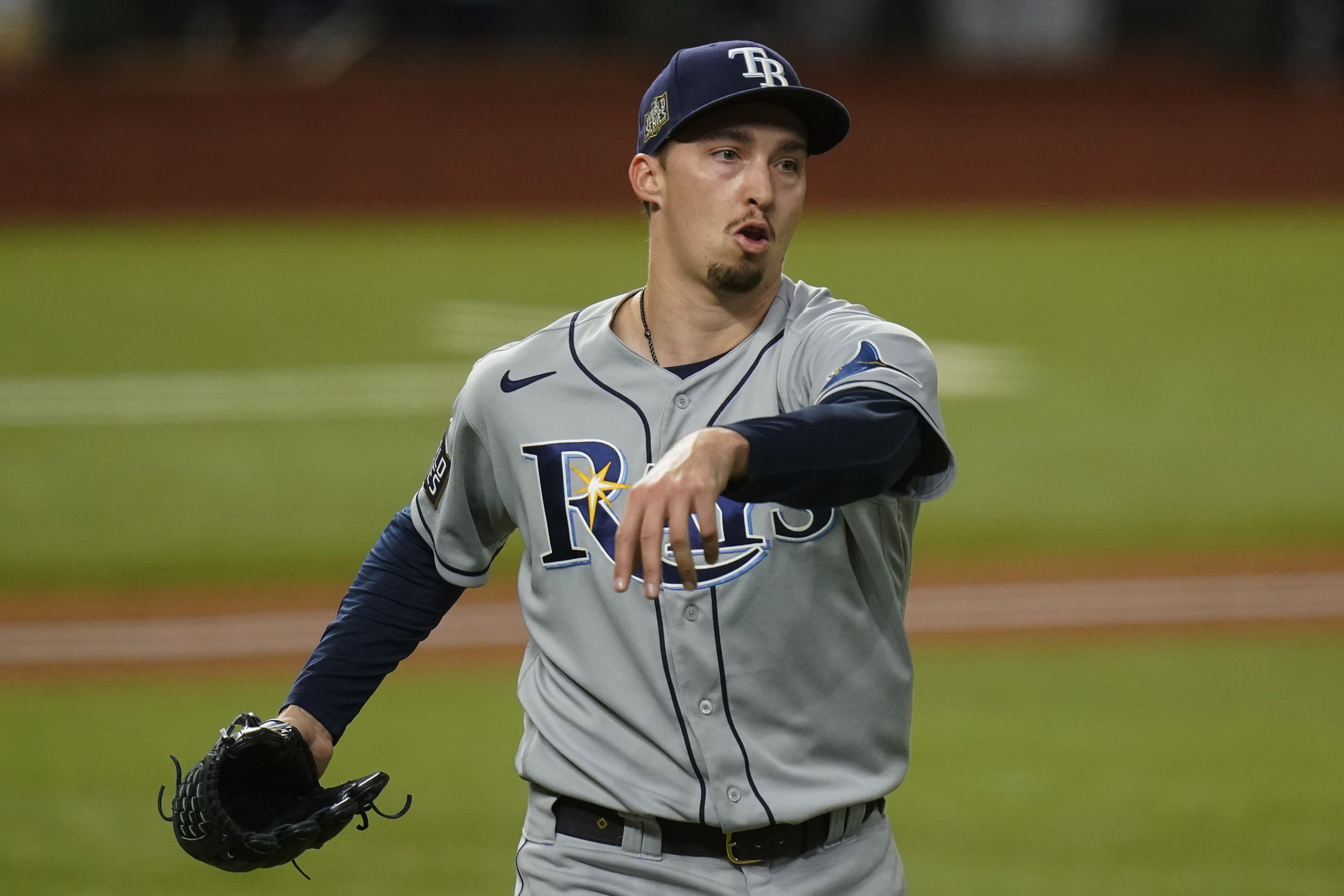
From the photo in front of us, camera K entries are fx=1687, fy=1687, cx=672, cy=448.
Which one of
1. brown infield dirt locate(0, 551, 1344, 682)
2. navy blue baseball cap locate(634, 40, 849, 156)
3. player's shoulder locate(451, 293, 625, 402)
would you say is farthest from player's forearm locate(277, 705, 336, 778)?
brown infield dirt locate(0, 551, 1344, 682)

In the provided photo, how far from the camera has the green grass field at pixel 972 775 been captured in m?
4.83

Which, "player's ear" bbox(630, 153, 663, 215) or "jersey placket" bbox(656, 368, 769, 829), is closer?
"jersey placket" bbox(656, 368, 769, 829)

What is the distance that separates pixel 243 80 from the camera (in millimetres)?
17281

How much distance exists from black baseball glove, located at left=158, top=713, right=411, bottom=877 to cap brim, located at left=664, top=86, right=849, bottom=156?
3.52 feet

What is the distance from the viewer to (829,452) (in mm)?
1992

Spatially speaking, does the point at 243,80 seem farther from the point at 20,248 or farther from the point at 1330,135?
the point at 1330,135

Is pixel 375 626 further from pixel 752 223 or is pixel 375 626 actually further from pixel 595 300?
pixel 595 300

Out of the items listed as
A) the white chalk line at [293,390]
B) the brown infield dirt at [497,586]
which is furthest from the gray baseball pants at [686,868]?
the white chalk line at [293,390]

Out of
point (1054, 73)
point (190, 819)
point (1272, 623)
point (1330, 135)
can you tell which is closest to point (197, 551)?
point (1272, 623)

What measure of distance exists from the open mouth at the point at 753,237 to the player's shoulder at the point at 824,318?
10cm

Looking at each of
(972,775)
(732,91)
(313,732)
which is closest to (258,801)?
(313,732)

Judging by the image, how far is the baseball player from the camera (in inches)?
94.7

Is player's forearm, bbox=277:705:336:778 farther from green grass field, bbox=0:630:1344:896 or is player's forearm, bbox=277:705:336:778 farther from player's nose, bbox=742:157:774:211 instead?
green grass field, bbox=0:630:1344:896

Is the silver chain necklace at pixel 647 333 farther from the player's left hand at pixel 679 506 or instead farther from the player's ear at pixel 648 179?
the player's left hand at pixel 679 506
